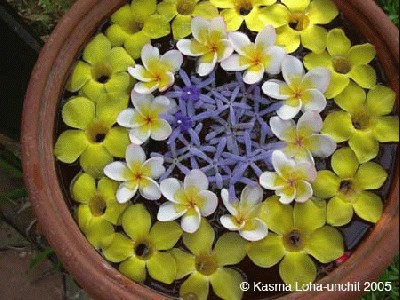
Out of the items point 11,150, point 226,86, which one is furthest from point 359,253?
point 11,150

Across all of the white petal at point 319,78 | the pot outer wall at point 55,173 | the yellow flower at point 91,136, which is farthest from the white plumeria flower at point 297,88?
the yellow flower at point 91,136

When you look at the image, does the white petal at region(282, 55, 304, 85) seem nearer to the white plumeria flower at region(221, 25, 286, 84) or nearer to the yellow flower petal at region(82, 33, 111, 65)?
the white plumeria flower at region(221, 25, 286, 84)

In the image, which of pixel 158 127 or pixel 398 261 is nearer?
pixel 158 127

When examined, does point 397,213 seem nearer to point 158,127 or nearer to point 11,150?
point 158,127

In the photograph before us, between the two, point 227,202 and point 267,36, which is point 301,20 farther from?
point 227,202

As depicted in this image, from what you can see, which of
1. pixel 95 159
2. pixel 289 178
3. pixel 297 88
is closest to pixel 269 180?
pixel 289 178

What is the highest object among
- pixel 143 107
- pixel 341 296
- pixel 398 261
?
pixel 143 107
